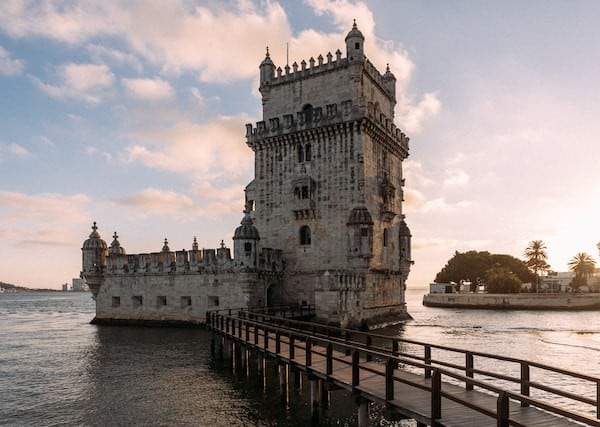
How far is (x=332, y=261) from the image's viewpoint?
39312 millimetres

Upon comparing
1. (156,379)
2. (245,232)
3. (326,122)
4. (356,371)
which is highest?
(326,122)

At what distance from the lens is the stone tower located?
37656 millimetres

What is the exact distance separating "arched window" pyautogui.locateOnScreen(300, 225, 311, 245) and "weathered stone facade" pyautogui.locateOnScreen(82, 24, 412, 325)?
83mm

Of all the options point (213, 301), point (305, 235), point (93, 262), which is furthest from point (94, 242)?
point (305, 235)

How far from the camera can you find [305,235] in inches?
1618

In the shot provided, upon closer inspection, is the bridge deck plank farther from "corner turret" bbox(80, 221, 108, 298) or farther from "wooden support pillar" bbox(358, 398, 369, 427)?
"corner turret" bbox(80, 221, 108, 298)

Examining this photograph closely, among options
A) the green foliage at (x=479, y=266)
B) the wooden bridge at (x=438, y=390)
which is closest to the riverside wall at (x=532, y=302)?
the green foliage at (x=479, y=266)

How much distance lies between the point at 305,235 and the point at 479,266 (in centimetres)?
6791

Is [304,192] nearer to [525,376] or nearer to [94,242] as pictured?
[94,242]

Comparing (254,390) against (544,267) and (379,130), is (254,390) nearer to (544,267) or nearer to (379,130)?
(379,130)

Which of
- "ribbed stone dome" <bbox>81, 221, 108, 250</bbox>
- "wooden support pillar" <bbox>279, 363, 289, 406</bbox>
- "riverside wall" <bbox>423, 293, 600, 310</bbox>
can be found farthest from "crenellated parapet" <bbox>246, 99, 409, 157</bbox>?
"riverside wall" <bbox>423, 293, 600, 310</bbox>

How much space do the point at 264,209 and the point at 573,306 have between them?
56.9m

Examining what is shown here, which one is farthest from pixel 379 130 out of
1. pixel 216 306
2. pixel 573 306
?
pixel 573 306

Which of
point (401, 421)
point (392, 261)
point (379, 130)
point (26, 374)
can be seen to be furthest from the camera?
point (392, 261)
